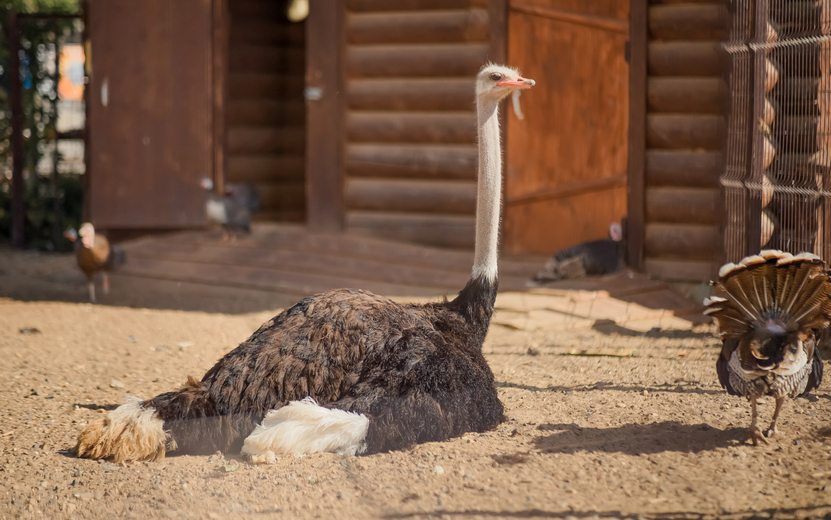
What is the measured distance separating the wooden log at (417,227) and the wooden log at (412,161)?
0.44 meters

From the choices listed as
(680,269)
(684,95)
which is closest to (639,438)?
(680,269)

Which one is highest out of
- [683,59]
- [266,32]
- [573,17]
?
A: [266,32]

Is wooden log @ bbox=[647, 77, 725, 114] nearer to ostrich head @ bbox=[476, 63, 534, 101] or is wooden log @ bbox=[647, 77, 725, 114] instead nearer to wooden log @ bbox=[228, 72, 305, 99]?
ostrich head @ bbox=[476, 63, 534, 101]

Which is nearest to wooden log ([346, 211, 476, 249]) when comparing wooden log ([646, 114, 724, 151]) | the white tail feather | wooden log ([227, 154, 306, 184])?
wooden log ([646, 114, 724, 151])

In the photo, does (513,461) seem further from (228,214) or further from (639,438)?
(228,214)

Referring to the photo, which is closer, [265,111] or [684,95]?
[684,95]

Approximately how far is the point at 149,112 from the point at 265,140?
2157 millimetres

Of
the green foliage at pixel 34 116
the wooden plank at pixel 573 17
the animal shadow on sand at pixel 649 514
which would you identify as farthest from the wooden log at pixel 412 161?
Answer: the animal shadow on sand at pixel 649 514

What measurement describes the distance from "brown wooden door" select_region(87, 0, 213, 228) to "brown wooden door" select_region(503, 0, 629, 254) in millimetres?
3565

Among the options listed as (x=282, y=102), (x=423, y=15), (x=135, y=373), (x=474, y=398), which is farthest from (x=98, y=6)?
(x=474, y=398)

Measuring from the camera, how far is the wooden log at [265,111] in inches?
422

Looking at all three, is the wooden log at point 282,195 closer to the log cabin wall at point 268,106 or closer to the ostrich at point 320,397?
the log cabin wall at point 268,106

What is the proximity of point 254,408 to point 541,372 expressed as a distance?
7.00 feet

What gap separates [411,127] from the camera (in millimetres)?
8547
